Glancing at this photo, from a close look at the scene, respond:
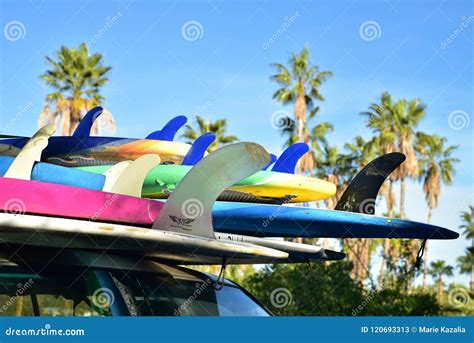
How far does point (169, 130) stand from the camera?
12.4 m

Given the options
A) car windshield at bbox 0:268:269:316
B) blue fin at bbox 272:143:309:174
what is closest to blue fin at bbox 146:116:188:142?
blue fin at bbox 272:143:309:174

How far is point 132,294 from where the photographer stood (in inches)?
286

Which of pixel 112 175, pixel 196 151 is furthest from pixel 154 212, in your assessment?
pixel 196 151

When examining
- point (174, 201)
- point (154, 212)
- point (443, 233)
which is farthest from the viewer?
point (443, 233)

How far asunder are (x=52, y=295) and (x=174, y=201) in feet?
5.45

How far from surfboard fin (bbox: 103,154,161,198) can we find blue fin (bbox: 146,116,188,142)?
3025mm

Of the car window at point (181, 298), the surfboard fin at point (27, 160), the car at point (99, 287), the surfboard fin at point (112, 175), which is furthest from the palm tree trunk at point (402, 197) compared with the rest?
the car at point (99, 287)

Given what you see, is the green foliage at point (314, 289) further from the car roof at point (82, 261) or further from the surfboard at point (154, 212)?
the car roof at point (82, 261)

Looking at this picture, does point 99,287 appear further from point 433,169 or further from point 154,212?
point 433,169

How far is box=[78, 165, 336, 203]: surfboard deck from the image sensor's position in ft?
36.3

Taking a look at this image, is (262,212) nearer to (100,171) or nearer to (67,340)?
(100,171)

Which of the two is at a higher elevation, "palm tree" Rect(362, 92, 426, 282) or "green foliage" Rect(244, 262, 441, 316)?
"palm tree" Rect(362, 92, 426, 282)

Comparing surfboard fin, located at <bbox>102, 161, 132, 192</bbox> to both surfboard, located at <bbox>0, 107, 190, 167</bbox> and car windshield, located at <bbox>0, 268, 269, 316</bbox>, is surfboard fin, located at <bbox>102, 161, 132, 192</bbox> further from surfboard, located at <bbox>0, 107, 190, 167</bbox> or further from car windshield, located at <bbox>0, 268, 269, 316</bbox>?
car windshield, located at <bbox>0, 268, 269, 316</bbox>

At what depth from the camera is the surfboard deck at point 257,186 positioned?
11078 mm
